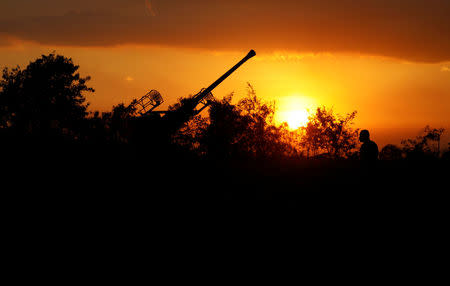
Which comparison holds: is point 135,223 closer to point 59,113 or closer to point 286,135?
point 286,135

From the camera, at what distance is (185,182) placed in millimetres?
13227

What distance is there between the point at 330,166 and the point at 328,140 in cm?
3475

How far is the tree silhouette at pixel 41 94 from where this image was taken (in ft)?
159

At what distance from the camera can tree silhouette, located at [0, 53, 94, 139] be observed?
159ft

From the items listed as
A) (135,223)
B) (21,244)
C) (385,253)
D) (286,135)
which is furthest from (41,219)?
(286,135)

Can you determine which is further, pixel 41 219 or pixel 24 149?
pixel 24 149

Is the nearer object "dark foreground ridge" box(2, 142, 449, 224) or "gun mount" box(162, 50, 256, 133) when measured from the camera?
"dark foreground ridge" box(2, 142, 449, 224)

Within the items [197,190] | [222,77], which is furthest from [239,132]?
[197,190]

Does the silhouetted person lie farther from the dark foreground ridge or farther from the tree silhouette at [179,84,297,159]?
the tree silhouette at [179,84,297,159]

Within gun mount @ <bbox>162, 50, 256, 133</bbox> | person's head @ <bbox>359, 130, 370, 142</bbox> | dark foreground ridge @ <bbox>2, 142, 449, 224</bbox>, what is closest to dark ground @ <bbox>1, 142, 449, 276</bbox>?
dark foreground ridge @ <bbox>2, 142, 449, 224</bbox>

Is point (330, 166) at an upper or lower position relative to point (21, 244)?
upper

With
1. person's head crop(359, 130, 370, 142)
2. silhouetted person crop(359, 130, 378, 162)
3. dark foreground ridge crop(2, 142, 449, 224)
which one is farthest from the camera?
silhouetted person crop(359, 130, 378, 162)

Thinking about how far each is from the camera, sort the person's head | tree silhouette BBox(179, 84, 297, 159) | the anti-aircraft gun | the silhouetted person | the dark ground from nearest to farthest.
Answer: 1. the dark ground
2. the person's head
3. the silhouetted person
4. the anti-aircraft gun
5. tree silhouette BBox(179, 84, 297, 159)

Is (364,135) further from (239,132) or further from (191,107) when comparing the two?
(239,132)
